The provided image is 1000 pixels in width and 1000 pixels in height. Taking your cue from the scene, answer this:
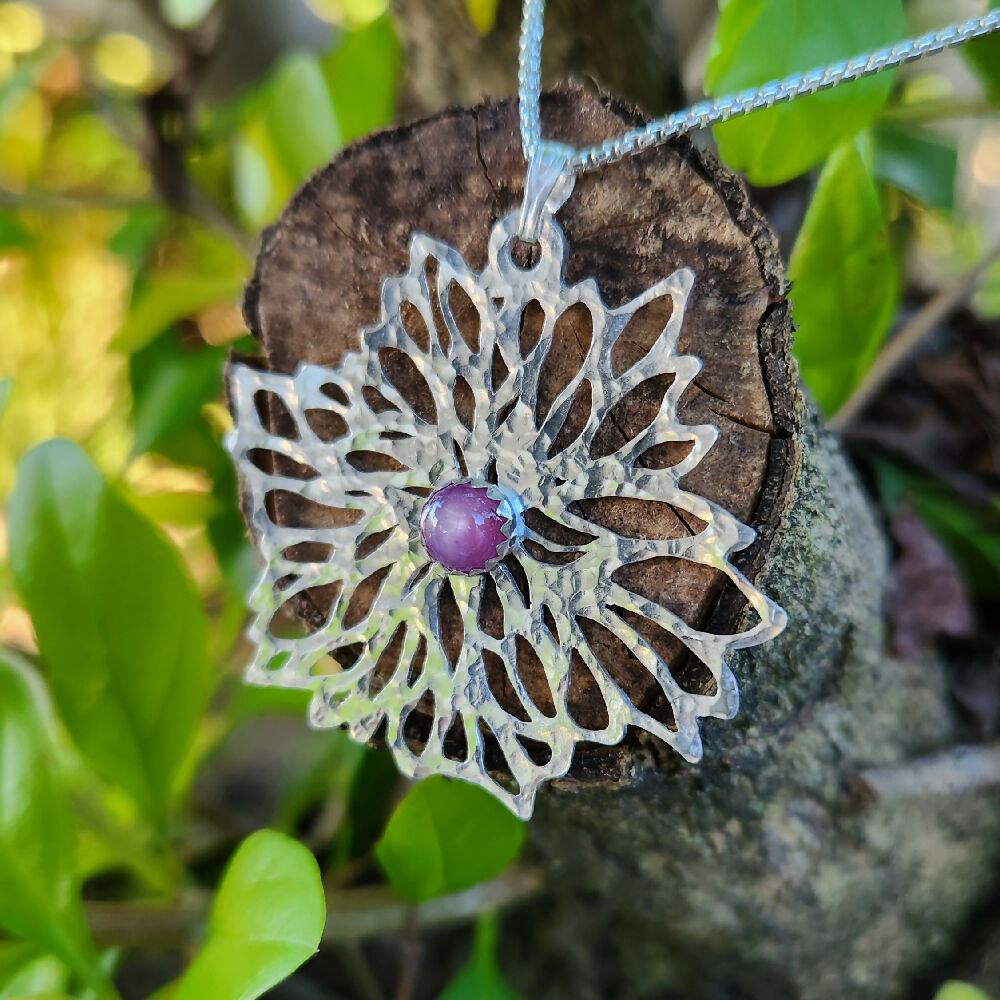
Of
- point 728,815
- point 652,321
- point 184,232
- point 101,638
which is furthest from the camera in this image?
point 184,232

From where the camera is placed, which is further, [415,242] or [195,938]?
[195,938]

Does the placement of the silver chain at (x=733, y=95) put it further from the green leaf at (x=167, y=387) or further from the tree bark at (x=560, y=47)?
the green leaf at (x=167, y=387)

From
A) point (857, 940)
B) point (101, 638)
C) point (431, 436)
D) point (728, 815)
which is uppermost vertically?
point (431, 436)

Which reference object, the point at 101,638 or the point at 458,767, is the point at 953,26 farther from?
the point at 101,638

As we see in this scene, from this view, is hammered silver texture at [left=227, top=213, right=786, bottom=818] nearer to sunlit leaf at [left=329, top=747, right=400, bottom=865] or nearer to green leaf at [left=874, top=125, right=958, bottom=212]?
sunlit leaf at [left=329, top=747, right=400, bottom=865]

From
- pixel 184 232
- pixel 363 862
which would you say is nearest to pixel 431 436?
pixel 363 862

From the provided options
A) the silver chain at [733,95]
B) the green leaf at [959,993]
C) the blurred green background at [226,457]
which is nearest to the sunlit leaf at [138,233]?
the blurred green background at [226,457]

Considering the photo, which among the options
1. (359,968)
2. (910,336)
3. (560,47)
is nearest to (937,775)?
(910,336)
